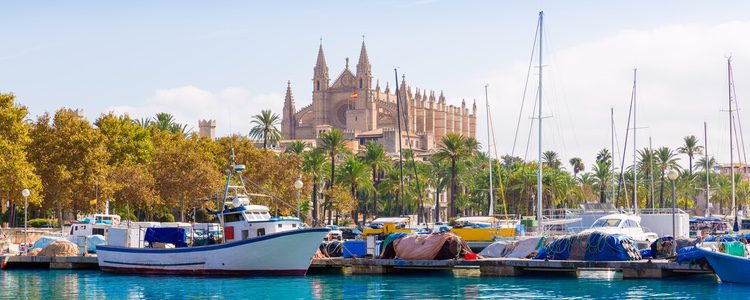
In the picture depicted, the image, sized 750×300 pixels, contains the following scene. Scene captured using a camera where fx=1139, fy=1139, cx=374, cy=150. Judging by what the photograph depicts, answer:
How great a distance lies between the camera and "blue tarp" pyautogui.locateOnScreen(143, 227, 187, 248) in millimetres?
49531

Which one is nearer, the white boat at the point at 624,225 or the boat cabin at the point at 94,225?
the boat cabin at the point at 94,225

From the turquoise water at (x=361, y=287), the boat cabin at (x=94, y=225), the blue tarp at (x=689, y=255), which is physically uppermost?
the boat cabin at (x=94, y=225)

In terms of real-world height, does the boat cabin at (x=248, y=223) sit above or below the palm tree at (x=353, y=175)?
below

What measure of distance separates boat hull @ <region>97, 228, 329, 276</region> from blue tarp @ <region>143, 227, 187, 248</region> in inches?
33.1

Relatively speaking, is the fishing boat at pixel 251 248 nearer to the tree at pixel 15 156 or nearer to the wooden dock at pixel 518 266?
the wooden dock at pixel 518 266

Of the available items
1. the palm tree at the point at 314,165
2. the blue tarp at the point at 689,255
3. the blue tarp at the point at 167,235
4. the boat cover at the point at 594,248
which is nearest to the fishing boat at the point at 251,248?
the blue tarp at the point at 167,235

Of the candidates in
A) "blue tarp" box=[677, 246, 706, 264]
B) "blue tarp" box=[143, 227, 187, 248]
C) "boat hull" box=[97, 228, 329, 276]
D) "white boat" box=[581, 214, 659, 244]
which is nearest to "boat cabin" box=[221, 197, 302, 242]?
"boat hull" box=[97, 228, 329, 276]

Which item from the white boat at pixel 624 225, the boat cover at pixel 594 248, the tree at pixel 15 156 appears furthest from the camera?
the tree at pixel 15 156

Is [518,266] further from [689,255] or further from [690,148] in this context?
[690,148]

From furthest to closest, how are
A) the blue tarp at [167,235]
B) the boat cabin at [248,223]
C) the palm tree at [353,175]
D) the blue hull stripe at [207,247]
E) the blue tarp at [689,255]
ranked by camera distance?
the palm tree at [353,175] < the blue tarp at [167,235] < the boat cabin at [248,223] < the blue hull stripe at [207,247] < the blue tarp at [689,255]

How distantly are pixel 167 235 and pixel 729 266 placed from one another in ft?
77.0

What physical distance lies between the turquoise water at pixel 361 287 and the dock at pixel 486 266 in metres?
0.53

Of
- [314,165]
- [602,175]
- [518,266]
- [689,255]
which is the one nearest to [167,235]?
[518,266]

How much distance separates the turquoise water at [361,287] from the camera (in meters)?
40.1
